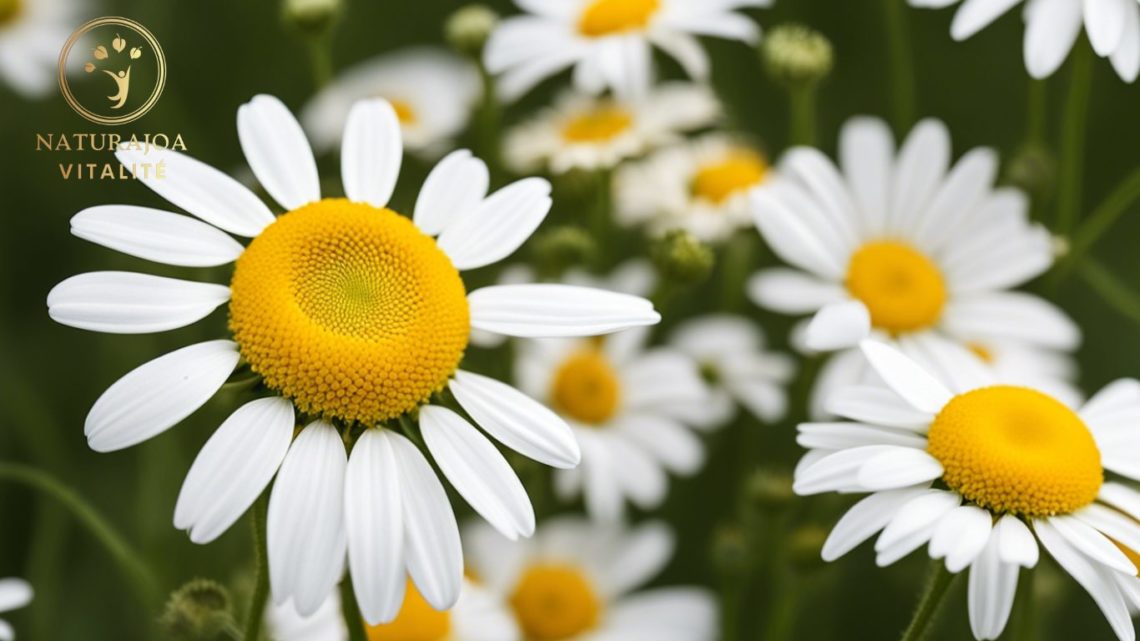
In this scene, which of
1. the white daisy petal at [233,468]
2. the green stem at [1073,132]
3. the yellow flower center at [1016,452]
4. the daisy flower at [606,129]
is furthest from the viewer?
the daisy flower at [606,129]

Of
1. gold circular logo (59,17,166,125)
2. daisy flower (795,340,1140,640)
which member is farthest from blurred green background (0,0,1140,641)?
daisy flower (795,340,1140,640)

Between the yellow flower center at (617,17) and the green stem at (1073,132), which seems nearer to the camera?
the green stem at (1073,132)

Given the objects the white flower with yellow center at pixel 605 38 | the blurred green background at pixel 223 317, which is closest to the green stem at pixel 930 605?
the blurred green background at pixel 223 317

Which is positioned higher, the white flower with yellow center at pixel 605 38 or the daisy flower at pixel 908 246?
the white flower with yellow center at pixel 605 38

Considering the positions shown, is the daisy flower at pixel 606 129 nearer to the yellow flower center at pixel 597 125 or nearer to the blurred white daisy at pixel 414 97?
the yellow flower center at pixel 597 125

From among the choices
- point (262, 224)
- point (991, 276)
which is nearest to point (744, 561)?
point (991, 276)

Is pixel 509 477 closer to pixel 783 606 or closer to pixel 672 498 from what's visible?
pixel 783 606
